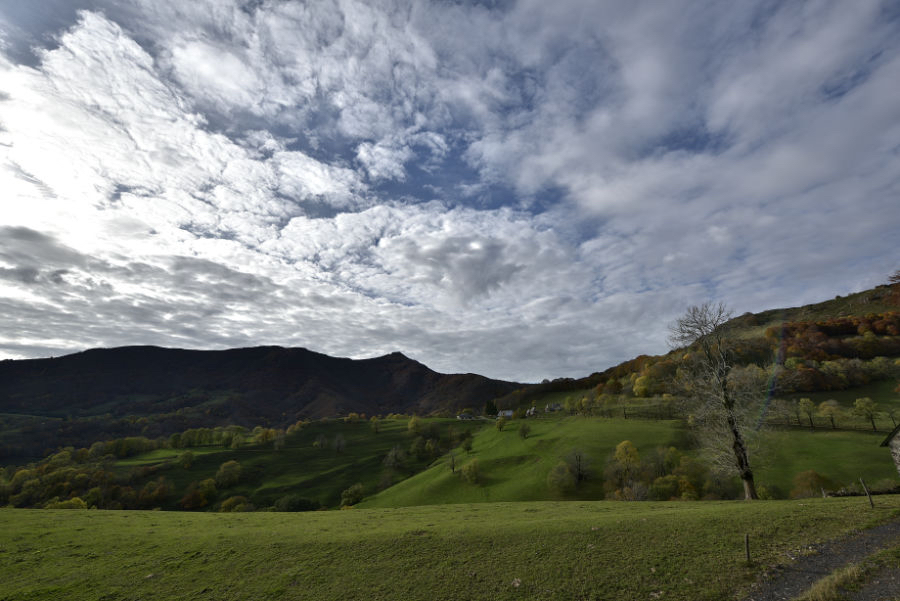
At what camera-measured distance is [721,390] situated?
117 ft

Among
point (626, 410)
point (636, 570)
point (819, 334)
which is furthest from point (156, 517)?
point (819, 334)

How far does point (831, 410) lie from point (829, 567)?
108 meters

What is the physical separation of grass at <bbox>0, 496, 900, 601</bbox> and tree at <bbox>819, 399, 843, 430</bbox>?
284ft

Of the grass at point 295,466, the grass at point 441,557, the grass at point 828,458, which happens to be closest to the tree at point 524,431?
the grass at point 295,466

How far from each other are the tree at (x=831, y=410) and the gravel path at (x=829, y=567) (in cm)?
9136

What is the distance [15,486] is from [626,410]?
20494 cm

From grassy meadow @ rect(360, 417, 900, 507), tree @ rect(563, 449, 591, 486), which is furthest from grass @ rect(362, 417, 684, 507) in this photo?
tree @ rect(563, 449, 591, 486)

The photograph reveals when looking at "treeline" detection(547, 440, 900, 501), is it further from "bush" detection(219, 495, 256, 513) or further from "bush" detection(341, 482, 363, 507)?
"bush" detection(219, 495, 256, 513)

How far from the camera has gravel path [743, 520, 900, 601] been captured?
1431 centimetres

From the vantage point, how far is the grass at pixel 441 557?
18094mm

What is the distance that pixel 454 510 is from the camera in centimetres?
4094

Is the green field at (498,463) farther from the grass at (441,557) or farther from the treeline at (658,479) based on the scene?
the grass at (441,557)

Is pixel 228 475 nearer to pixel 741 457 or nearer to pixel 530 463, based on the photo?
pixel 530 463

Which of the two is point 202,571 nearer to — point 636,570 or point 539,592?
point 539,592
